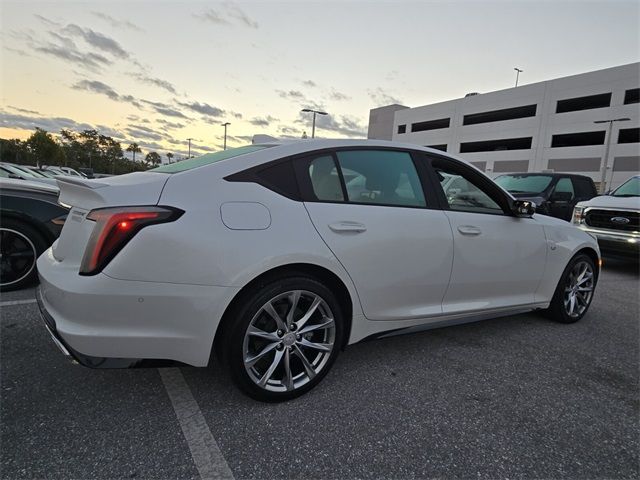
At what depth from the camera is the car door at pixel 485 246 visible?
9.45 ft

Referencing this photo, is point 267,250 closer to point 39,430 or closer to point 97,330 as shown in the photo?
point 97,330

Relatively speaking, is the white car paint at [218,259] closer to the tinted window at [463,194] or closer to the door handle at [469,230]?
the door handle at [469,230]

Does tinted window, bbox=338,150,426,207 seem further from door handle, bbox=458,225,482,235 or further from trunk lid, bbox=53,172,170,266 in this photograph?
trunk lid, bbox=53,172,170,266

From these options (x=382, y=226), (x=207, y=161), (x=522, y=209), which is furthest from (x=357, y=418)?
(x=522, y=209)

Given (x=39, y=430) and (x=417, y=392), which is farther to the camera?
(x=417, y=392)

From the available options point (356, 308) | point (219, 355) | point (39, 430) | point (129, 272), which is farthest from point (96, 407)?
point (356, 308)

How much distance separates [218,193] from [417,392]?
1716 mm

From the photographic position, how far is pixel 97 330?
6.01 ft

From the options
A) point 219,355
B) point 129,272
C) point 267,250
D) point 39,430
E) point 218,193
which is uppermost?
point 218,193

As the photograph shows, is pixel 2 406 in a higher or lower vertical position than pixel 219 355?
lower

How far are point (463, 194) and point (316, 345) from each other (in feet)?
5.56

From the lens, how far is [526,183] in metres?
9.04

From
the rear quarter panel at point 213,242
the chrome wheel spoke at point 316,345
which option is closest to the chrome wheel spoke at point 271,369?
the chrome wheel spoke at point 316,345

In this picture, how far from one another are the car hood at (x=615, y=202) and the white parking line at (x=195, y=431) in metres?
7.12
